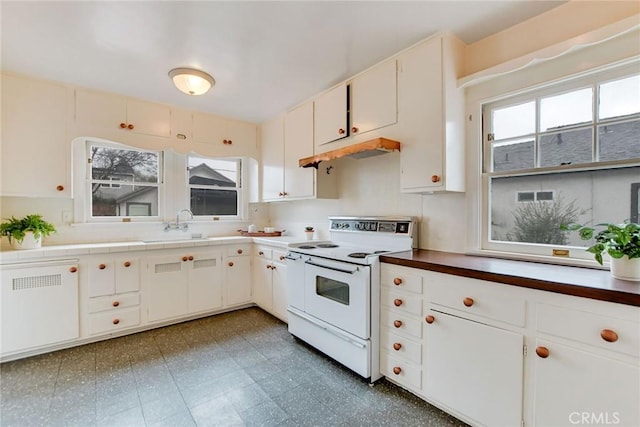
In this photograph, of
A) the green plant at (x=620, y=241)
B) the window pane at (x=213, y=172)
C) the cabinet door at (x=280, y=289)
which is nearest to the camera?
the green plant at (x=620, y=241)

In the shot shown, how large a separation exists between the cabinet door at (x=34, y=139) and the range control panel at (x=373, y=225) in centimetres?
258

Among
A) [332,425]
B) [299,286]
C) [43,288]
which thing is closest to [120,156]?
[43,288]

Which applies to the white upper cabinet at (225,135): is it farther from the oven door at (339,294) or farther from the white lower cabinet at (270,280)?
the oven door at (339,294)

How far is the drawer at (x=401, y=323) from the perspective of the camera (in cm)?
182

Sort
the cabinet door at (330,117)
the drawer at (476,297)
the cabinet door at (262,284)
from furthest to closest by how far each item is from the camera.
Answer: the cabinet door at (262,284) < the cabinet door at (330,117) < the drawer at (476,297)

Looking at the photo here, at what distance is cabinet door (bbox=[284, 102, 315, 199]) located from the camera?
9.98ft

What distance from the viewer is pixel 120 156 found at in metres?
3.24

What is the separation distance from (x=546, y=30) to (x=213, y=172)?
11.7 feet

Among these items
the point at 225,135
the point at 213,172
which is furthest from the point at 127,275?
the point at 225,135

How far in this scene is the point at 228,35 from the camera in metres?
1.95

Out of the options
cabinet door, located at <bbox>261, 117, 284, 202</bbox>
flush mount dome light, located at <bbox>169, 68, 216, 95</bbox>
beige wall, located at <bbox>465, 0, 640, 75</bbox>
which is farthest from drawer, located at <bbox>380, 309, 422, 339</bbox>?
flush mount dome light, located at <bbox>169, 68, 216, 95</bbox>

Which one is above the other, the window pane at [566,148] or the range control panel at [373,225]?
the window pane at [566,148]

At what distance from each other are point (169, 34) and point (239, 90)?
936mm

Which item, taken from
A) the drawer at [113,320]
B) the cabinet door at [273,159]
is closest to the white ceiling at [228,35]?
the cabinet door at [273,159]
